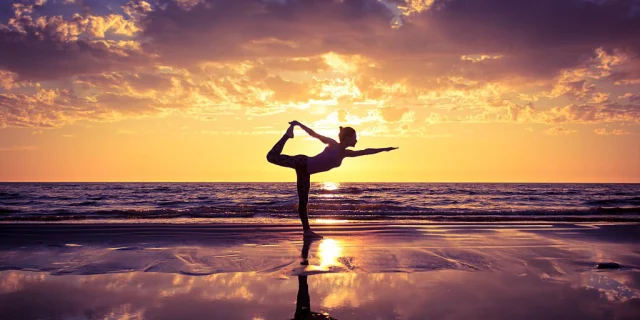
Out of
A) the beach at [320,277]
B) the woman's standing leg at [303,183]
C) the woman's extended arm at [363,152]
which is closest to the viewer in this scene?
the beach at [320,277]

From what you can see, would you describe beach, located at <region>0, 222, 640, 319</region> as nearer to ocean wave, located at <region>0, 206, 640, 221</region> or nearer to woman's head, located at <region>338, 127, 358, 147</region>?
woman's head, located at <region>338, 127, 358, 147</region>

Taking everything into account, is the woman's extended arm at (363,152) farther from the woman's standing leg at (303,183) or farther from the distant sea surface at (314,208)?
the distant sea surface at (314,208)

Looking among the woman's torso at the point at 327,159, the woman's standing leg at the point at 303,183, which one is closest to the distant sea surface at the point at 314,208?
the woman's standing leg at the point at 303,183

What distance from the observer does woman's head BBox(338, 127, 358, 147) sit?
27.5ft

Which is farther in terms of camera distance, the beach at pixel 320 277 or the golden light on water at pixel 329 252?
the golden light on water at pixel 329 252

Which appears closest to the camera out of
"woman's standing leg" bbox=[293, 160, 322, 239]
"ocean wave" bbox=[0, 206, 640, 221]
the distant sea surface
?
"woman's standing leg" bbox=[293, 160, 322, 239]

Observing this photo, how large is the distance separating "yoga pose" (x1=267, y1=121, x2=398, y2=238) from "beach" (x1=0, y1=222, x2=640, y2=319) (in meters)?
1.32

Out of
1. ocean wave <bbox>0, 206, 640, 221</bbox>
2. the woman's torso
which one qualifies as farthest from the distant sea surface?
the woman's torso

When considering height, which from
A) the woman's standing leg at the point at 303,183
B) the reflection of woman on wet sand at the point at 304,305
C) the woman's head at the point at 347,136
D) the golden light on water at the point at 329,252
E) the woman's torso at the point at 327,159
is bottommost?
the golden light on water at the point at 329,252

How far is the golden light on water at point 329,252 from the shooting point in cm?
612

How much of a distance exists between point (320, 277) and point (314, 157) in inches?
158

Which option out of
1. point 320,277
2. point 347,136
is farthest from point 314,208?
point 320,277

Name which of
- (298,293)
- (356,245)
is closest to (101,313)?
(298,293)

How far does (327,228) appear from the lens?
440 inches
